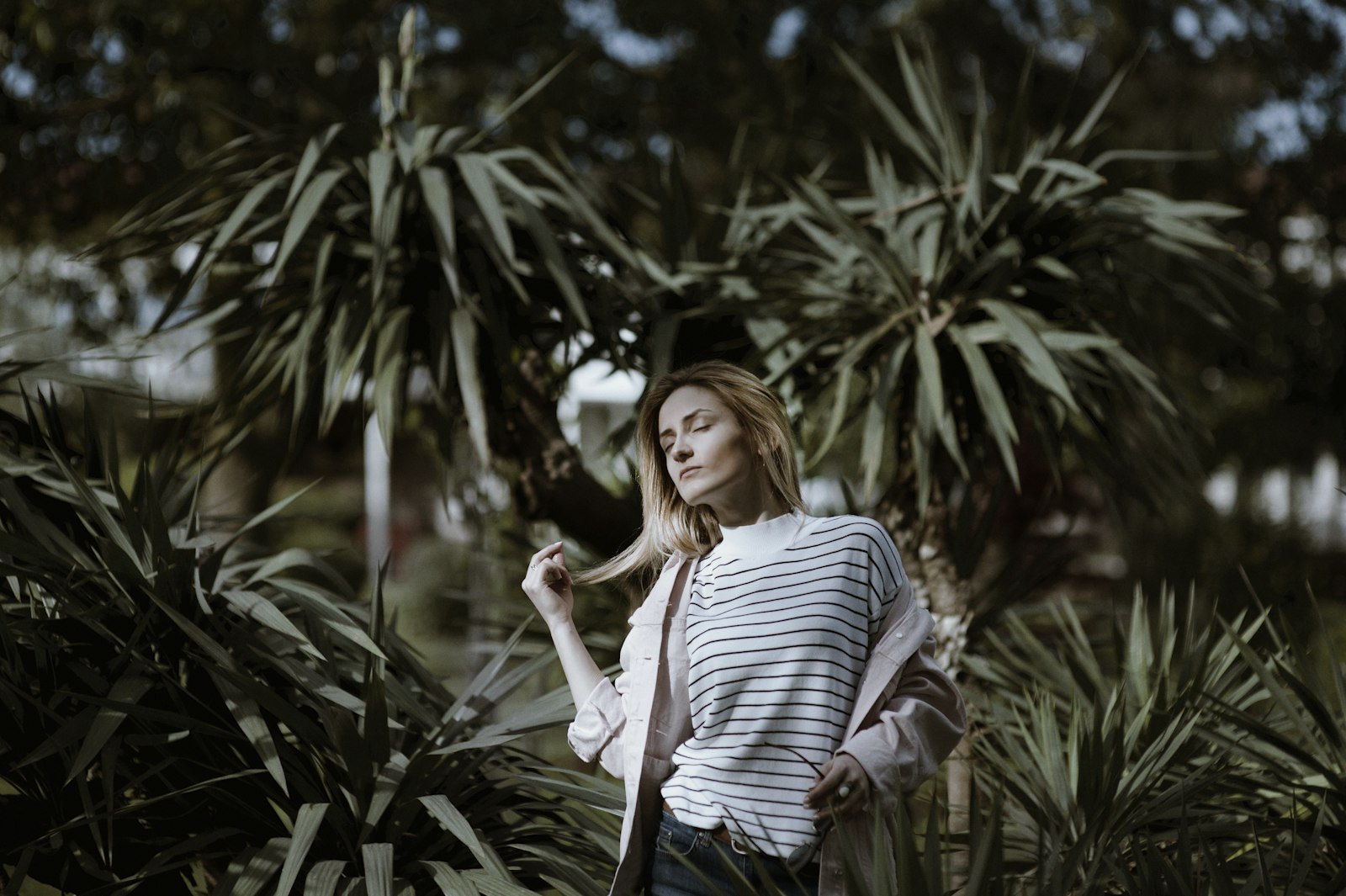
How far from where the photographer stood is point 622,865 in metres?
1.82

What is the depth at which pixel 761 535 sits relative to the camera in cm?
182

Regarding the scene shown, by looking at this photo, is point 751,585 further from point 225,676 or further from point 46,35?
point 46,35

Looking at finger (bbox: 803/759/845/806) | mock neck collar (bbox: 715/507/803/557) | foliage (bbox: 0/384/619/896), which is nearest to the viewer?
finger (bbox: 803/759/845/806)

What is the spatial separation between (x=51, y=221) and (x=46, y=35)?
147cm

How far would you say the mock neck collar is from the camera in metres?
1.80

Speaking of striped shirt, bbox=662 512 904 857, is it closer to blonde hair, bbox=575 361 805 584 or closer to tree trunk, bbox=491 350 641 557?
blonde hair, bbox=575 361 805 584

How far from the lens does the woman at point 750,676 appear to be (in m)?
1.67

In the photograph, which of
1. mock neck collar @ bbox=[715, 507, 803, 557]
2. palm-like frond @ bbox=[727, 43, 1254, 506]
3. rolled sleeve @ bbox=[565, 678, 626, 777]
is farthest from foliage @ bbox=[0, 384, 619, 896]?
palm-like frond @ bbox=[727, 43, 1254, 506]

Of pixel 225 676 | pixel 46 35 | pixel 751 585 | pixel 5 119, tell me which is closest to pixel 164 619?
pixel 225 676

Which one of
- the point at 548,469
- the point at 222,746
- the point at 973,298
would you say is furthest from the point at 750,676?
the point at 548,469

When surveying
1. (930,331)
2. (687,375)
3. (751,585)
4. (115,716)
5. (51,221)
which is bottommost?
(115,716)

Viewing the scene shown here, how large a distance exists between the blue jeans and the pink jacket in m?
0.04

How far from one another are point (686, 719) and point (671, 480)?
363mm

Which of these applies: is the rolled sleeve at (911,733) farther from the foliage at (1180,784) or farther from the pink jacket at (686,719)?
the foliage at (1180,784)
